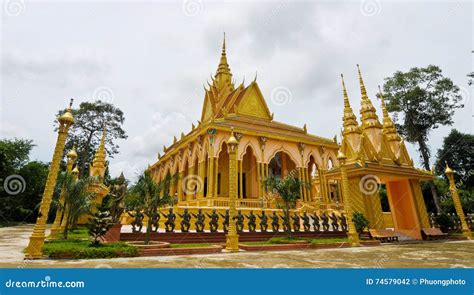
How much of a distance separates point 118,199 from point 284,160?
1721 centimetres

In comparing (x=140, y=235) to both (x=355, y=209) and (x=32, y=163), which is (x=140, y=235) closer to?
(x=355, y=209)

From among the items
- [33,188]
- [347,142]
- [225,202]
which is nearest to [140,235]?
[225,202]

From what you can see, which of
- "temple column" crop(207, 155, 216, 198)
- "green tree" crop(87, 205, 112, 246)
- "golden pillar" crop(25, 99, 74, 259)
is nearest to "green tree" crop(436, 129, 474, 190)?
"temple column" crop(207, 155, 216, 198)

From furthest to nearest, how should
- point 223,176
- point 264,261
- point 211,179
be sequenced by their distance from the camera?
point 223,176, point 211,179, point 264,261

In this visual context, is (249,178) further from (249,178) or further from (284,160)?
(284,160)

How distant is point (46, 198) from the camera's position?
7891mm

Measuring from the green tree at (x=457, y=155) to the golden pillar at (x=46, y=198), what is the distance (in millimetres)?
33844

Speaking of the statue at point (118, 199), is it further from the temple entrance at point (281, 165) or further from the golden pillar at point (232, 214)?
the temple entrance at point (281, 165)

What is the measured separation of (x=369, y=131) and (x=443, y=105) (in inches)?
537

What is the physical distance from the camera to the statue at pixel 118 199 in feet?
34.8

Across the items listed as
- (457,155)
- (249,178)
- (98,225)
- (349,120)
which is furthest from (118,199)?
(457,155)

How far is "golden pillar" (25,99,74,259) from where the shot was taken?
6.98 m

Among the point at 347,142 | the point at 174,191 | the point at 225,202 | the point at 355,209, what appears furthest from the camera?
the point at 174,191

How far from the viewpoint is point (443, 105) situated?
24422 millimetres
